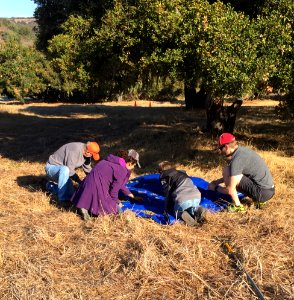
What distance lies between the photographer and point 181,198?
598cm

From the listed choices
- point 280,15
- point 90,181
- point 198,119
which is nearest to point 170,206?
point 90,181

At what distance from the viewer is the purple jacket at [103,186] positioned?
6.04 m

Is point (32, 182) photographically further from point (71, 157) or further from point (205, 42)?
point (205, 42)

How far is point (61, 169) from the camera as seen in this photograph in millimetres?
6992

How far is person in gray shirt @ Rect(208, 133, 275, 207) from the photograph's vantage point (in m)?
6.27

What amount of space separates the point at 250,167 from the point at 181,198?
124cm

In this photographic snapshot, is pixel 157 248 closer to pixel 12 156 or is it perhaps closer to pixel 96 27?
pixel 96 27

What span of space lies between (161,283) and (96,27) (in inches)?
259

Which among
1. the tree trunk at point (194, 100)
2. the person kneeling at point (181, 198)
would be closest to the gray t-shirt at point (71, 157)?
the person kneeling at point (181, 198)

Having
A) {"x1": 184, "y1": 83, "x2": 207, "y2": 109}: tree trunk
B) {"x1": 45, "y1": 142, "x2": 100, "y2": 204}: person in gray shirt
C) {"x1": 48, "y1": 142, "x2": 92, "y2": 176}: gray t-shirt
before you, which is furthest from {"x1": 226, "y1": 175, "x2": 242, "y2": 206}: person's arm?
{"x1": 184, "y1": 83, "x2": 207, "y2": 109}: tree trunk

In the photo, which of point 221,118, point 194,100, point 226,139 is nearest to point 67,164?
point 226,139

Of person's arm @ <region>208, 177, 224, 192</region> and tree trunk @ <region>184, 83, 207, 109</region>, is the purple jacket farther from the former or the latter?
tree trunk @ <region>184, 83, 207, 109</region>

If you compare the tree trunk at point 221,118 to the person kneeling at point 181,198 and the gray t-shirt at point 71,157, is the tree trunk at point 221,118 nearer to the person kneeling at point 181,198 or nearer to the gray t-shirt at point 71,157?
the gray t-shirt at point 71,157

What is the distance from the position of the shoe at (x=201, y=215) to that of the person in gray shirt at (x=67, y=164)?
2089 mm
